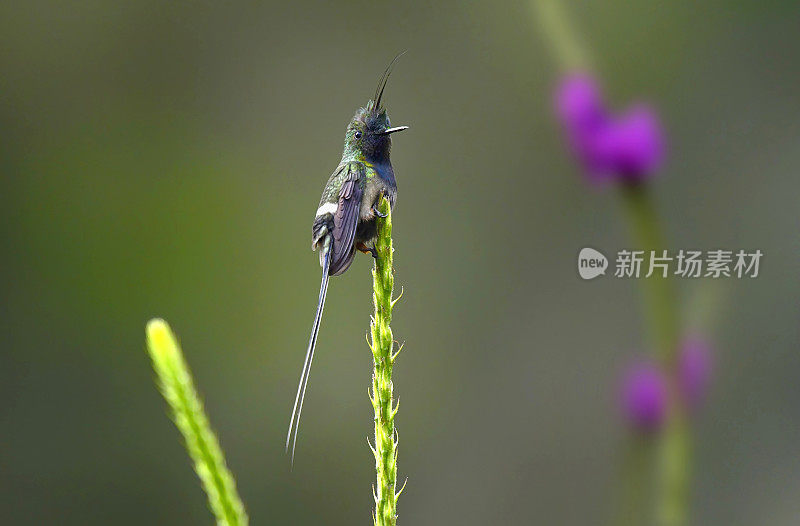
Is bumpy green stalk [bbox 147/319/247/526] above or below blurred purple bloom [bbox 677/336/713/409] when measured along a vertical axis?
below

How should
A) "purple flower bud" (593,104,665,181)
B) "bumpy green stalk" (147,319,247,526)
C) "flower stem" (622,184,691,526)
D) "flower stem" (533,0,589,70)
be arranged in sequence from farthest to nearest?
1. "purple flower bud" (593,104,665,181)
2. "flower stem" (533,0,589,70)
3. "flower stem" (622,184,691,526)
4. "bumpy green stalk" (147,319,247,526)

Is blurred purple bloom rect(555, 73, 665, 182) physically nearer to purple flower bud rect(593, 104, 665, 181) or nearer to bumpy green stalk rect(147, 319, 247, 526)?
purple flower bud rect(593, 104, 665, 181)

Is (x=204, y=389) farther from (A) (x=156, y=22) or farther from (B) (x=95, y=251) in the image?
(A) (x=156, y=22)

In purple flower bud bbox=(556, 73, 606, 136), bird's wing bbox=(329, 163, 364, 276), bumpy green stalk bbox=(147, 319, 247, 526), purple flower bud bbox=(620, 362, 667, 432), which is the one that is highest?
purple flower bud bbox=(556, 73, 606, 136)

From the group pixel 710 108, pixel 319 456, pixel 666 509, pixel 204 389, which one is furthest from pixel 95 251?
pixel 666 509
